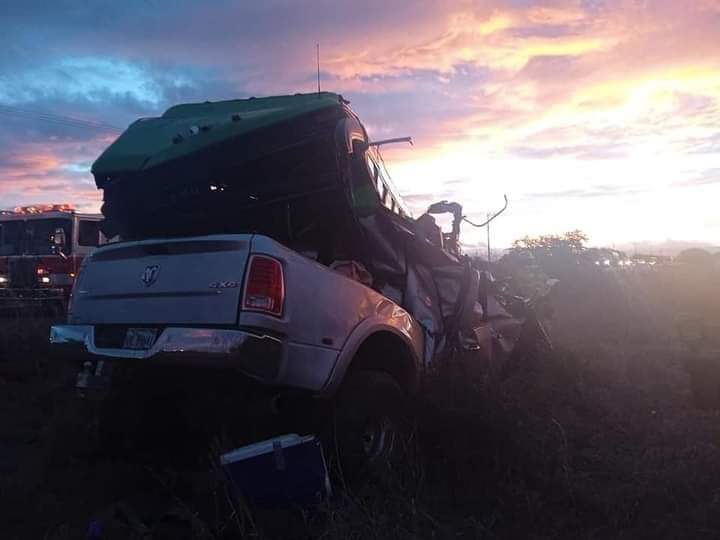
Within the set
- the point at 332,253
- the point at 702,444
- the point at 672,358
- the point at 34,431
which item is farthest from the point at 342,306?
the point at 672,358

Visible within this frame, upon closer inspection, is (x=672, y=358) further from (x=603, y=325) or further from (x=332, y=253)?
(x=332, y=253)

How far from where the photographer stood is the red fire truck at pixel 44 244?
53.5 ft

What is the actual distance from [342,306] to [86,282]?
1.91 meters

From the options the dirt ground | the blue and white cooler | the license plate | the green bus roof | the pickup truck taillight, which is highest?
the green bus roof

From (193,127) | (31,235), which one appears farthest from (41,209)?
(193,127)

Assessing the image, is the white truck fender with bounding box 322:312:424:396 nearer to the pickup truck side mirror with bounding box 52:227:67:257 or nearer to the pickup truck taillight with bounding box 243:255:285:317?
the pickup truck taillight with bounding box 243:255:285:317

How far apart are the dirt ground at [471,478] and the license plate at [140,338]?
92 cm

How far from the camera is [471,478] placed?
5301 millimetres

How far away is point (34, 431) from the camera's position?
24.0 feet

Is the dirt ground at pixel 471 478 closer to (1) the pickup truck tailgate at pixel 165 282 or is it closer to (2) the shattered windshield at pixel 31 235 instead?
(1) the pickup truck tailgate at pixel 165 282

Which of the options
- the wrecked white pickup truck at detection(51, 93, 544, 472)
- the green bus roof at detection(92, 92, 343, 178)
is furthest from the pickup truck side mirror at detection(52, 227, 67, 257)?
the wrecked white pickup truck at detection(51, 93, 544, 472)

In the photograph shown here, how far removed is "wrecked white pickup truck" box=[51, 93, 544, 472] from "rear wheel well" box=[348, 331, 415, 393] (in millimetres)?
11

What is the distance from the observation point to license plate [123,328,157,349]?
486cm

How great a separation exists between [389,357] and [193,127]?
7.61ft
